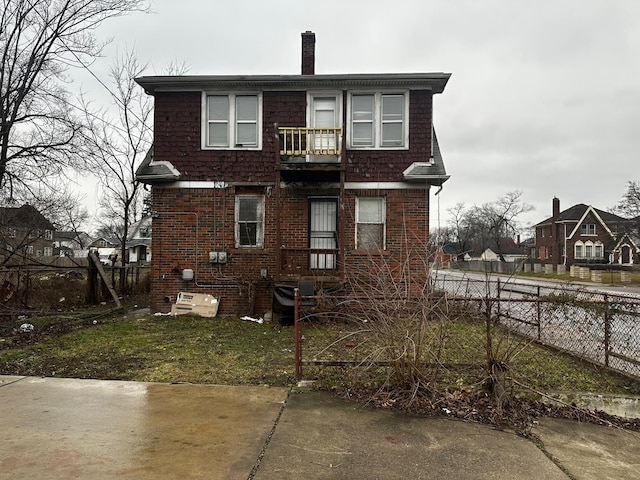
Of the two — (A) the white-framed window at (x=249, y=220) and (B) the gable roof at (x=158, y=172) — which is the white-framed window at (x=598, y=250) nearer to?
(A) the white-framed window at (x=249, y=220)

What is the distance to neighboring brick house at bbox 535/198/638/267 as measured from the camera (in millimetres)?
50844

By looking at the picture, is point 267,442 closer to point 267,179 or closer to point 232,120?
point 267,179

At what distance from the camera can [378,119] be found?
11688mm

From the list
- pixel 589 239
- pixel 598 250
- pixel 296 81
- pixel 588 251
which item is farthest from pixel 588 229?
pixel 296 81

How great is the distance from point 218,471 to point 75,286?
45.2 feet

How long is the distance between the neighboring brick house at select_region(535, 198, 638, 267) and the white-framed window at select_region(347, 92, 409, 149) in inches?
1857

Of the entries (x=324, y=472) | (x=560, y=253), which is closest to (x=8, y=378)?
(x=324, y=472)

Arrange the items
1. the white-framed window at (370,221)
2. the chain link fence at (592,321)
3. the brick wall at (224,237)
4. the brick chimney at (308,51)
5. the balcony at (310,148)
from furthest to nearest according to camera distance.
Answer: the brick chimney at (308,51) → the white-framed window at (370,221) → the brick wall at (224,237) → the balcony at (310,148) → the chain link fence at (592,321)

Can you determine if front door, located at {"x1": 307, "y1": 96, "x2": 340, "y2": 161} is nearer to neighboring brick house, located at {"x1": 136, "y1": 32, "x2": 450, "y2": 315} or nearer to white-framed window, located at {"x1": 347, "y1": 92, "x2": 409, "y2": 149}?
neighboring brick house, located at {"x1": 136, "y1": 32, "x2": 450, "y2": 315}

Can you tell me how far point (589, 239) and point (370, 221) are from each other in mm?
50400

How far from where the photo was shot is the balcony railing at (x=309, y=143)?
10828mm

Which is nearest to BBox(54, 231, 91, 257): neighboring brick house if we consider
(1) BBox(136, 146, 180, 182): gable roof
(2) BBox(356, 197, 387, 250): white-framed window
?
(1) BBox(136, 146, 180, 182): gable roof

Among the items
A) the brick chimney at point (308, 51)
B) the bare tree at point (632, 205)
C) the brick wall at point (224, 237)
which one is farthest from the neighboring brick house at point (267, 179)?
the bare tree at point (632, 205)

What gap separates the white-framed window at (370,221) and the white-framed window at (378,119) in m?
1.52
